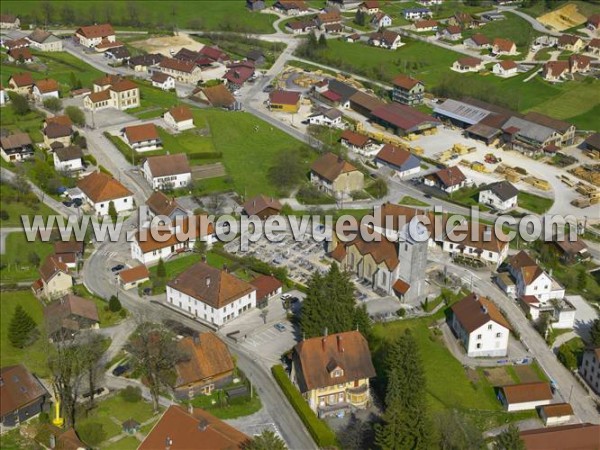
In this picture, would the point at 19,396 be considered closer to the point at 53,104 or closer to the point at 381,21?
the point at 53,104

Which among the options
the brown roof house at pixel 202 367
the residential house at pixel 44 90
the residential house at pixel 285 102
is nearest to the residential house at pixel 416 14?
the residential house at pixel 285 102

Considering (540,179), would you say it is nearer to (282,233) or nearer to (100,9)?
(282,233)

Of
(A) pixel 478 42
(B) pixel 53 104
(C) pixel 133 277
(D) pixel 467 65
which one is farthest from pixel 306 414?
(A) pixel 478 42

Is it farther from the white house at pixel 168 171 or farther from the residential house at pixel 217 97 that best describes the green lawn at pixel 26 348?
the residential house at pixel 217 97

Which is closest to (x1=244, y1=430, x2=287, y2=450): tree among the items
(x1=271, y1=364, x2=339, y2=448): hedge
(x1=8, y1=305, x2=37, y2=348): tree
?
(x1=271, y1=364, x2=339, y2=448): hedge

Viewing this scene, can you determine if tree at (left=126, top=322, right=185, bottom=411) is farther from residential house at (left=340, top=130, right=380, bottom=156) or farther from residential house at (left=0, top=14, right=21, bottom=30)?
residential house at (left=0, top=14, right=21, bottom=30)

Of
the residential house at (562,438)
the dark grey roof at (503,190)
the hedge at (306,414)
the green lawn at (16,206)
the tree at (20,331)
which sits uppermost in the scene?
the residential house at (562,438)
